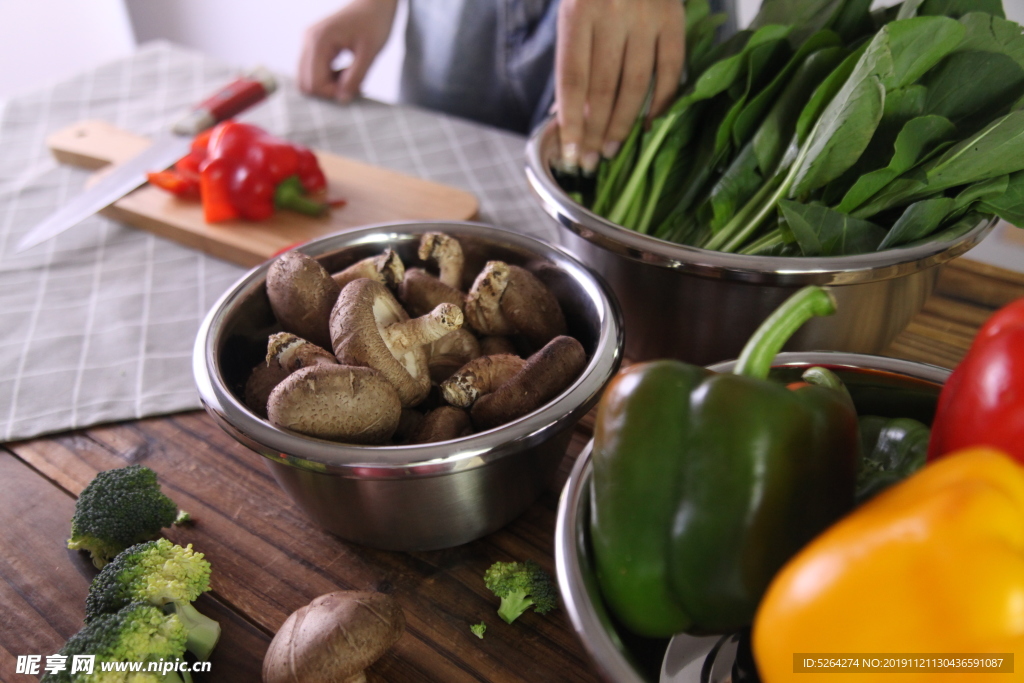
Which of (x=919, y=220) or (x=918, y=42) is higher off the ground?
(x=918, y=42)

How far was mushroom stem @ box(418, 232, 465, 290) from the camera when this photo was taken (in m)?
0.95

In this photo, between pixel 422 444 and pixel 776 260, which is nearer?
pixel 422 444

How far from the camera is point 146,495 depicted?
0.79 meters

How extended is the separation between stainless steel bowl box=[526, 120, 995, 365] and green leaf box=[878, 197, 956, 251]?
3 cm

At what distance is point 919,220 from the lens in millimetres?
833

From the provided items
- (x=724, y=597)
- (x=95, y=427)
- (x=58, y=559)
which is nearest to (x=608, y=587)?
(x=724, y=597)

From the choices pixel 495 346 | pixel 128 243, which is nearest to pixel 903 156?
pixel 495 346

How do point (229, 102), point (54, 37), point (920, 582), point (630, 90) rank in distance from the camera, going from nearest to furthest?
point (920, 582) < point (630, 90) < point (229, 102) < point (54, 37)

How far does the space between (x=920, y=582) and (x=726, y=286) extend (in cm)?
48

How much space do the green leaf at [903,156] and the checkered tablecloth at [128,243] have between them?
50cm

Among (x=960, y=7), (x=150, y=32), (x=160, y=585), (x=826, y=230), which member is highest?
(x=960, y=7)

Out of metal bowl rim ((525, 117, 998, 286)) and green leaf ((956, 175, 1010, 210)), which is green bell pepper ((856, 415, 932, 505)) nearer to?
metal bowl rim ((525, 117, 998, 286))

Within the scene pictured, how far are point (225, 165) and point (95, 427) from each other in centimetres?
64

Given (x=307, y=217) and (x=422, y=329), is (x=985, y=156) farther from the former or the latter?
(x=307, y=217)
